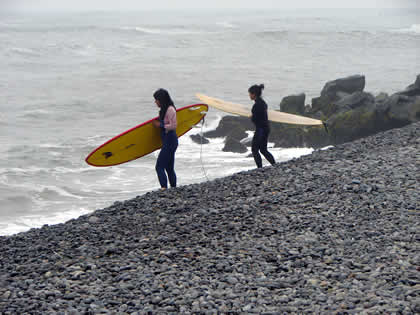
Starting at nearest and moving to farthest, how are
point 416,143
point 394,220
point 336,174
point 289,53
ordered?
1. point 394,220
2. point 336,174
3. point 416,143
4. point 289,53

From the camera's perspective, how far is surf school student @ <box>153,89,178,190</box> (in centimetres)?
793

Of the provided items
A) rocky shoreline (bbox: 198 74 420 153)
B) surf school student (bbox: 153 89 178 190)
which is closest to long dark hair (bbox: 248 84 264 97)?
surf school student (bbox: 153 89 178 190)

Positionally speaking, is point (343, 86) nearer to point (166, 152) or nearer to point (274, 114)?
point (274, 114)

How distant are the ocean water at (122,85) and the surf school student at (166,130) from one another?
14.4 feet

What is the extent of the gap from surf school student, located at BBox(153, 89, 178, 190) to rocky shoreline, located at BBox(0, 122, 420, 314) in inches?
18.0

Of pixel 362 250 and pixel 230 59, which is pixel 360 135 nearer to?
pixel 362 250

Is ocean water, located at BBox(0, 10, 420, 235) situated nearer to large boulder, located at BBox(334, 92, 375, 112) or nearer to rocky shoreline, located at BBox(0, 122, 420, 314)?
large boulder, located at BBox(334, 92, 375, 112)

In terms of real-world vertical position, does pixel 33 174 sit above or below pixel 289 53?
below

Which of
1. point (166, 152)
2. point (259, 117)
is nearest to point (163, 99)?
point (166, 152)

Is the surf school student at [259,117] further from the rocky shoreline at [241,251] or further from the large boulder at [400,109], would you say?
the large boulder at [400,109]

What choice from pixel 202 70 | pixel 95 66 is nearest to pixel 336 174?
pixel 202 70

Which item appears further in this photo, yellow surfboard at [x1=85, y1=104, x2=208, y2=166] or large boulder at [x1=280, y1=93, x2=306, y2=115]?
large boulder at [x1=280, y1=93, x2=306, y2=115]

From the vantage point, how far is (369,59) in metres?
42.1

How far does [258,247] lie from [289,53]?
43296 mm
